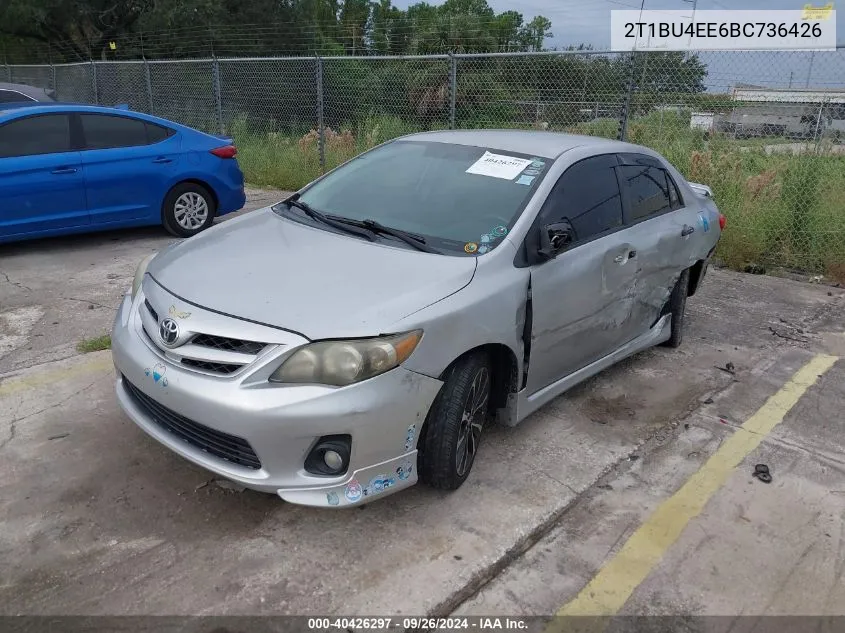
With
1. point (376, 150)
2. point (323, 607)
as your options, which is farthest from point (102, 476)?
point (376, 150)

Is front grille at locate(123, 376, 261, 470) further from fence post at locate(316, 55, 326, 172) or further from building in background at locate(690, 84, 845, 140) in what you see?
fence post at locate(316, 55, 326, 172)

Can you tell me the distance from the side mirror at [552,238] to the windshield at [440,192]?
0.17 m

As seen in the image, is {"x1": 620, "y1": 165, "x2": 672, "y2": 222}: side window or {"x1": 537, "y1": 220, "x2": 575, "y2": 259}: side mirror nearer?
{"x1": 537, "y1": 220, "x2": 575, "y2": 259}: side mirror

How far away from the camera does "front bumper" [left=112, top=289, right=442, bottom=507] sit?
2611mm

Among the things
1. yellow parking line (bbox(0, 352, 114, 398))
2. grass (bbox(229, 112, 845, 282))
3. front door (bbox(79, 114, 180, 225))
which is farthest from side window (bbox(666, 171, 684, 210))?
front door (bbox(79, 114, 180, 225))

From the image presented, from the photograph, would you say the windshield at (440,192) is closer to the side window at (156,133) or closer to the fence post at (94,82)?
the side window at (156,133)

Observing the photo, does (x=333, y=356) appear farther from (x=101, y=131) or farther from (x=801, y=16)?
(x=801, y=16)

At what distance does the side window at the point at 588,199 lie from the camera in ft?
12.1

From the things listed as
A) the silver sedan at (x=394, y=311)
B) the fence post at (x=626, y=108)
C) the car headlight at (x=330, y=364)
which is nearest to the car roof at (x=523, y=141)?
the silver sedan at (x=394, y=311)

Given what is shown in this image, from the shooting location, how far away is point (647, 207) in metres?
4.47

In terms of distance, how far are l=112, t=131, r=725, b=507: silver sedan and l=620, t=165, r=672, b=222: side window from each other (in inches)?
1.0

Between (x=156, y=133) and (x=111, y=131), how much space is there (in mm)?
463

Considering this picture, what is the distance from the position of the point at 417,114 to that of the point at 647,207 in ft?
Result: 25.0

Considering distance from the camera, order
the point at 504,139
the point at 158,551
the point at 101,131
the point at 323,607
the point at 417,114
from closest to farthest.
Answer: the point at 323,607 → the point at 158,551 → the point at 504,139 → the point at 101,131 → the point at 417,114
